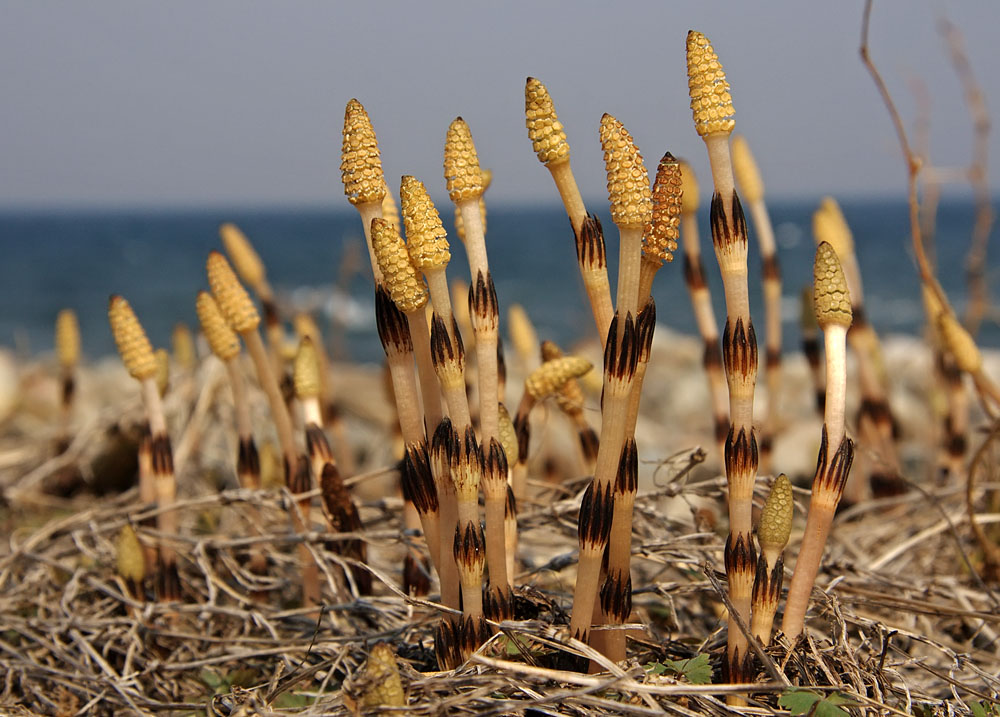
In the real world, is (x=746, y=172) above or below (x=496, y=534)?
above

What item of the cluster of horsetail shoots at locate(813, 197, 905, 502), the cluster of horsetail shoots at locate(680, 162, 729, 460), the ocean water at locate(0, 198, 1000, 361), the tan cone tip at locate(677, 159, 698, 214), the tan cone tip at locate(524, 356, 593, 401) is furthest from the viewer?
the ocean water at locate(0, 198, 1000, 361)

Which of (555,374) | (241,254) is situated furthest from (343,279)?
(555,374)

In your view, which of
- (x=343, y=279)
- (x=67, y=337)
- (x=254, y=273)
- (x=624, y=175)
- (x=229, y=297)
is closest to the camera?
(x=624, y=175)

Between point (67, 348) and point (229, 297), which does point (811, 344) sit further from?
point (67, 348)

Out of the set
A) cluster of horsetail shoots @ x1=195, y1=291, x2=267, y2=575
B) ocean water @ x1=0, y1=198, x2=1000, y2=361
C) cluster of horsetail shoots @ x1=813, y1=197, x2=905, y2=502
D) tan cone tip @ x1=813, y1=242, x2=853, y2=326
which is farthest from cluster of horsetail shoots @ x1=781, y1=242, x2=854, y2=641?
ocean water @ x1=0, y1=198, x2=1000, y2=361

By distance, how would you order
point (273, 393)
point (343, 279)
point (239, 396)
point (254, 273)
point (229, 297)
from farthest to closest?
point (343, 279)
point (254, 273)
point (239, 396)
point (273, 393)
point (229, 297)

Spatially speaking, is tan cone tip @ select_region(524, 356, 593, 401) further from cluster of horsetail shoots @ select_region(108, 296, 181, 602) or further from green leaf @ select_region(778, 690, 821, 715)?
cluster of horsetail shoots @ select_region(108, 296, 181, 602)

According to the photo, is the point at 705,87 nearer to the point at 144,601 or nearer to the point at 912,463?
the point at 144,601
